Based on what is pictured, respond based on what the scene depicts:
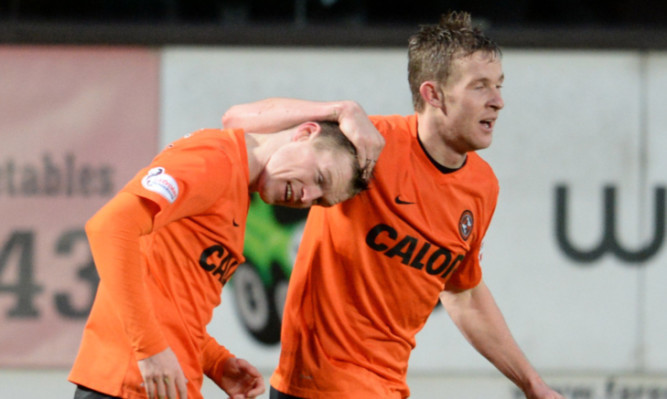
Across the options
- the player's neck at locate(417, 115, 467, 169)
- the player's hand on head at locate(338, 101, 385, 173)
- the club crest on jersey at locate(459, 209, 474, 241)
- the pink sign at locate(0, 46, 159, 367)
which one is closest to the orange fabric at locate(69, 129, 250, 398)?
the player's hand on head at locate(338, 101, 385, 173)

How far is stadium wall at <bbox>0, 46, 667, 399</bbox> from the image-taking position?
5203mm

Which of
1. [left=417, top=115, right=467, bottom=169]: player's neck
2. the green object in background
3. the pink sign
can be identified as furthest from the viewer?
the green object in background

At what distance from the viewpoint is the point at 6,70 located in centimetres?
524

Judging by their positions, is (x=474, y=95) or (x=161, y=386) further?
(x=474, y=95)

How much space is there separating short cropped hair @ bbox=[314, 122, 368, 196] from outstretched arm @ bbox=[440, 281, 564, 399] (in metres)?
0.75

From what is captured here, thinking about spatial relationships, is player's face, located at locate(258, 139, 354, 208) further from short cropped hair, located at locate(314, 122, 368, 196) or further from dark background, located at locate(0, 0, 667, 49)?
dark background, located at locate(0, 0, 667, 49)

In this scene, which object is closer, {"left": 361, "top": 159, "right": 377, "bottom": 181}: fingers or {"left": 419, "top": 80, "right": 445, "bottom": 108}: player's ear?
{"left": 361, "top": 159, "right": 377, "bottom": 181}: fingers

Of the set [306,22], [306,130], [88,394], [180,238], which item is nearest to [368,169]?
[306,130]

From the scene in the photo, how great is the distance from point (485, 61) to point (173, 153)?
1.01 m

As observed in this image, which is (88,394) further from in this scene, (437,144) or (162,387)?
Result: (437,144)

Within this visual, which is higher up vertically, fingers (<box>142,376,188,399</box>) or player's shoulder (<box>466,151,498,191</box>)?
player's shoulder (<box>466,151,498,191</box>)

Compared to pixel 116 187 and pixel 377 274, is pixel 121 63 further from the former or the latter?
pixel 377 274

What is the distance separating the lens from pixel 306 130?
104 inches

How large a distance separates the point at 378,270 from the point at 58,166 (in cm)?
288
